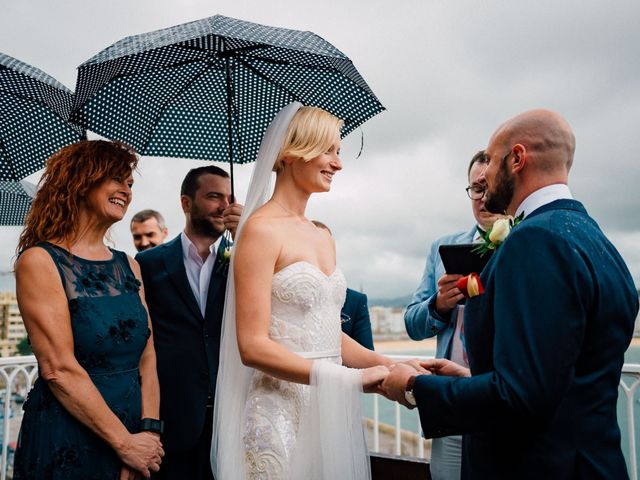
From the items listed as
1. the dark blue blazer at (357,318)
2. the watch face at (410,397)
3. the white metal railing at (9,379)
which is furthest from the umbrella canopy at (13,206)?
the watch face at (410,397)

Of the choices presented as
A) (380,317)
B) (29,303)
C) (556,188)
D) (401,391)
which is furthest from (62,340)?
(380,317)

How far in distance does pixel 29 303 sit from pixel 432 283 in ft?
7.27

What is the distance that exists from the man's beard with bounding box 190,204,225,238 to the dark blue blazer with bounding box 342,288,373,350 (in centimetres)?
97

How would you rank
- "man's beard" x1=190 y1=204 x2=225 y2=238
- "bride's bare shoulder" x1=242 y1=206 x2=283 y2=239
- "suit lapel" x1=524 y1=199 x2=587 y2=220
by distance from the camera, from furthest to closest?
"man's beard" x1=190 y1=204 x2=225 y2=238
"bride's bare shoulder" x1=242 y1=206 x2=283 y2=239
"suit lapel" x1=524 y1=199 x2=587 y2=220

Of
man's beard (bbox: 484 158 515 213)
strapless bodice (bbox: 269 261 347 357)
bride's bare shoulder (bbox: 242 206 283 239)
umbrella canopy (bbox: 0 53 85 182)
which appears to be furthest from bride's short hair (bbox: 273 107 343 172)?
umbrella canopy (bbox: 0 53 85 182)

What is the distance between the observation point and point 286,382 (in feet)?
7.59

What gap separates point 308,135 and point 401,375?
43.8 inches

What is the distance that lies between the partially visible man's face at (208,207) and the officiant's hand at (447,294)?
59.2 inches

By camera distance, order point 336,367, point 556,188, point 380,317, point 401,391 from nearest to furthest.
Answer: point 556,188 < point 401,391 < point 336,367 < point 380,317

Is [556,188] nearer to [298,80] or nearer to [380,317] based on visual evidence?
[298,80]

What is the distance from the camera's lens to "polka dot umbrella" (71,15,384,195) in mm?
2766

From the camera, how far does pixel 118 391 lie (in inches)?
99.3

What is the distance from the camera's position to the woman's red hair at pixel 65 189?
2.61 metres

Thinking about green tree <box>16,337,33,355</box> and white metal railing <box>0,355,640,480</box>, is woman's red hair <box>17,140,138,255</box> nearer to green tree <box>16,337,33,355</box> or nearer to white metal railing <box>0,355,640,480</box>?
green tree <box>16,337,33,355</box>
